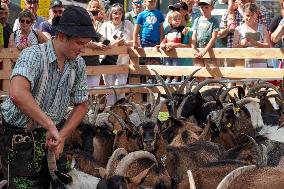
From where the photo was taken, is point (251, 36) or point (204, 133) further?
point (251, 36)

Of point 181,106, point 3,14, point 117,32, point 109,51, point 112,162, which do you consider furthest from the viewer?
point 117,32

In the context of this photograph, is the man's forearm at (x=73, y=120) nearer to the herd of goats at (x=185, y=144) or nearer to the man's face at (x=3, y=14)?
the herd of goats at (x=185, y=144)

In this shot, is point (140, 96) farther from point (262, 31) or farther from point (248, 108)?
point (248, 108)

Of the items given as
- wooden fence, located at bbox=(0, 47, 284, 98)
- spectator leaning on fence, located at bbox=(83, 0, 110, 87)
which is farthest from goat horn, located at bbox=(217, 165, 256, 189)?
spectator leaning on fence, located at bbox=(83, 0, 110, 87)

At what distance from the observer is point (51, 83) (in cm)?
591

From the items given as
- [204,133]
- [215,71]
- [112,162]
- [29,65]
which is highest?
[29,65]

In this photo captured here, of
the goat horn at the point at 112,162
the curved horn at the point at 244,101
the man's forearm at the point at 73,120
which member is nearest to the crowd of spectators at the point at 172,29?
the curved horn at the point at 244,101

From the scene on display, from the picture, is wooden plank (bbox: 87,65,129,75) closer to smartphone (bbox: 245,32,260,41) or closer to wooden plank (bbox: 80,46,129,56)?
wooden plank (bbox: 80,46,129,56)

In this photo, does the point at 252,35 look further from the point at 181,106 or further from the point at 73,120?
the point at 73,120

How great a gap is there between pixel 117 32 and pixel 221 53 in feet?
8.21

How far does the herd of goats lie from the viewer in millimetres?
6742

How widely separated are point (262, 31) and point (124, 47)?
312 cm

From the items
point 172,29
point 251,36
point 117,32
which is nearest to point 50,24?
point 117,32

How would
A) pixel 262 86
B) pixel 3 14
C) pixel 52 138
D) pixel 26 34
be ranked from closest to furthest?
1. pixel 52 138
2. pixel 262 86
3. pixel 26 34
4. pixel 3 14
